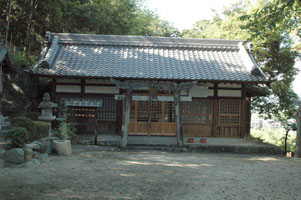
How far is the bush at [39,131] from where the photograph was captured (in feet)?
26.5

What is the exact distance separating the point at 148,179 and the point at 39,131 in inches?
172

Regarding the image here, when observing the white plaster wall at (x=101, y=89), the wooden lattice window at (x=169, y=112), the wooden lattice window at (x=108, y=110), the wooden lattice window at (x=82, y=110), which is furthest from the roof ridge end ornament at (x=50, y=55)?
the wooden lattice window at (x=169, y=112)

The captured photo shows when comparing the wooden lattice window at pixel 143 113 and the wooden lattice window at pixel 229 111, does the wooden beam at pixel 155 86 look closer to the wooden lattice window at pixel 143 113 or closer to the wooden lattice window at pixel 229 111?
the wooden lattice window at pixel 143 113

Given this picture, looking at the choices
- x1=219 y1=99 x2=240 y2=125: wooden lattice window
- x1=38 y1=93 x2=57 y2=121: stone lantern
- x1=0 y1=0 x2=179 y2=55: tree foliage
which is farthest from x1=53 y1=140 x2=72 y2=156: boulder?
x1=0 y1=0 x2=179 y2=55: tree foliage

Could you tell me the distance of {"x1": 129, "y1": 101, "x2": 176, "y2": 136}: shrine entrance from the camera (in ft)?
41.9

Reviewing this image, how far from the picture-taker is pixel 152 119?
12891 mm

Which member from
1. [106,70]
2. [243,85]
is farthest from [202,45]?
[106,70]

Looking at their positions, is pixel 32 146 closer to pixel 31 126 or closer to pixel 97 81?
pixel 31 126

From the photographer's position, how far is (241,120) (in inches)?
509

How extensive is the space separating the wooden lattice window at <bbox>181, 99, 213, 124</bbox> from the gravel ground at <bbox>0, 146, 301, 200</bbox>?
15.0 ft

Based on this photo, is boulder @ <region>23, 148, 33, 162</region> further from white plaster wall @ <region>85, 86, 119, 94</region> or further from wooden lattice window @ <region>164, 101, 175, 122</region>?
wooden lattice window @ <region>164, 101, 175, 122</region>

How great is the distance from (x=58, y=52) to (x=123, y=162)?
8.47 meters

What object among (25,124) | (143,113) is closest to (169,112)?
(143,113)

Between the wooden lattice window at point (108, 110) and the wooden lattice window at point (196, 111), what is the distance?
11.2 feet
